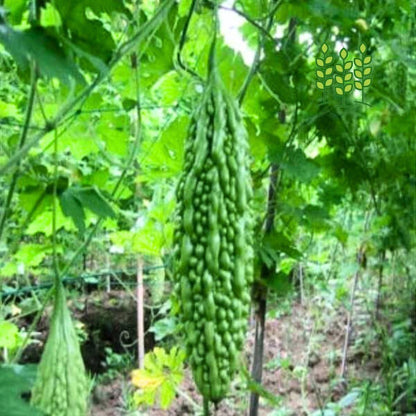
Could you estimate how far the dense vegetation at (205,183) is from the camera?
3.04ft

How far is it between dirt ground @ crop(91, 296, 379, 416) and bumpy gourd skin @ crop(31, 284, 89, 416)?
149cm

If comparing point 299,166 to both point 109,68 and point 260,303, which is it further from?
point 109,68

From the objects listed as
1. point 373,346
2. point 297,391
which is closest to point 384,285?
point 373,346

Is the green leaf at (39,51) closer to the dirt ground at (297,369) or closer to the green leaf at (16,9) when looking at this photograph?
the green leaf at (16,9)

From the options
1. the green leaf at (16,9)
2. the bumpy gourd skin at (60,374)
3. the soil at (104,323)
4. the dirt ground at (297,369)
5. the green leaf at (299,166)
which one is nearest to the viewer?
the bumpy gourd skin at (60,374)

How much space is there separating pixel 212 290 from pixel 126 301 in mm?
2513

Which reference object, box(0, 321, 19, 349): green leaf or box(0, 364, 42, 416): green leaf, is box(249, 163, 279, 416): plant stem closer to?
box(0, 321, 19, 349): green leaf

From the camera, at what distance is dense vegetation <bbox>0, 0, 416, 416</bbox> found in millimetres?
927

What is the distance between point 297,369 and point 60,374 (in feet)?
7.08

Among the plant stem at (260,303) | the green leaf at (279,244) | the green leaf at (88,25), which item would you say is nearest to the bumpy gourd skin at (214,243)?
the green leaf at (88,25)

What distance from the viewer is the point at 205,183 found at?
0.93 meters

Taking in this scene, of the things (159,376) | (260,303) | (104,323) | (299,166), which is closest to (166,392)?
Result: (159,376)

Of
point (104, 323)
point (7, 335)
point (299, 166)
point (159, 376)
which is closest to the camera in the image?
point (299, 166)

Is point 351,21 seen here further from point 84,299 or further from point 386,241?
point 84,299
